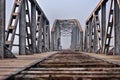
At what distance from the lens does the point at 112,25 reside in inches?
651

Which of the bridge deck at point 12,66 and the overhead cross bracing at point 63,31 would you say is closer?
the bridge deck at point 12,66

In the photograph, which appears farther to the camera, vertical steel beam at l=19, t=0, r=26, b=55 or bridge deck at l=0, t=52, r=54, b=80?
vertical steel beam at l=19, t=0, r=26, b=55

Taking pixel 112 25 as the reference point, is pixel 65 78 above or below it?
below

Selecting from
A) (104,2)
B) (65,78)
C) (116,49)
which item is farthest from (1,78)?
(104,2)

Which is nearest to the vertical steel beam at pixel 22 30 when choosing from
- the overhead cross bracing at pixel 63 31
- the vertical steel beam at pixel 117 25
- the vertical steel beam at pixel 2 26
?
the vertical steel beam at pixel 2 26

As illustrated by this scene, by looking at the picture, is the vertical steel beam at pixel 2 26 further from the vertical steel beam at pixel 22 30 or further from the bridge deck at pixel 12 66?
the vertical steel beam at pixel 22 30

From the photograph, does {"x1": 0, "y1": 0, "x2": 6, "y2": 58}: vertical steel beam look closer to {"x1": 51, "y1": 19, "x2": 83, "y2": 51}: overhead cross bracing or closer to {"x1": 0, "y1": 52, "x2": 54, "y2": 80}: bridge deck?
{"x1": 0, "y1": 52, "x2": 54, "y2": 80}: bridge deck

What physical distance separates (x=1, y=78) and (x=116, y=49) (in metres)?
11.6

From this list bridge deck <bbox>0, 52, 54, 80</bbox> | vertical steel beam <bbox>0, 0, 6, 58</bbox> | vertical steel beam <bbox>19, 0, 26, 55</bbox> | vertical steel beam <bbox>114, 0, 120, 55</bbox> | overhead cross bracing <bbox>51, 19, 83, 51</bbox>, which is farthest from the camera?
overhead cross bracing <bbox>51, 19, 83, 51</bbox>

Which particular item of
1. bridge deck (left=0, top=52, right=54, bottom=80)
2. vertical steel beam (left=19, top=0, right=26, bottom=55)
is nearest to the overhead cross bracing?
vertical steel beam (left=19, top=0, right=26, bottom=55)

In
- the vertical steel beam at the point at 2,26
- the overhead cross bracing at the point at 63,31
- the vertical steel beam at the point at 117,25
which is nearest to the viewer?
the vertical steel beam at the point at 2,26

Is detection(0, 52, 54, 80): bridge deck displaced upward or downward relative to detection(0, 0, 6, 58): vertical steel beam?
downward

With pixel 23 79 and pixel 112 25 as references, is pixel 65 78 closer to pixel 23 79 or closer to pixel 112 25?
pixel 23 79

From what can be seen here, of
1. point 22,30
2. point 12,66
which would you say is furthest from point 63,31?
point 12,66
